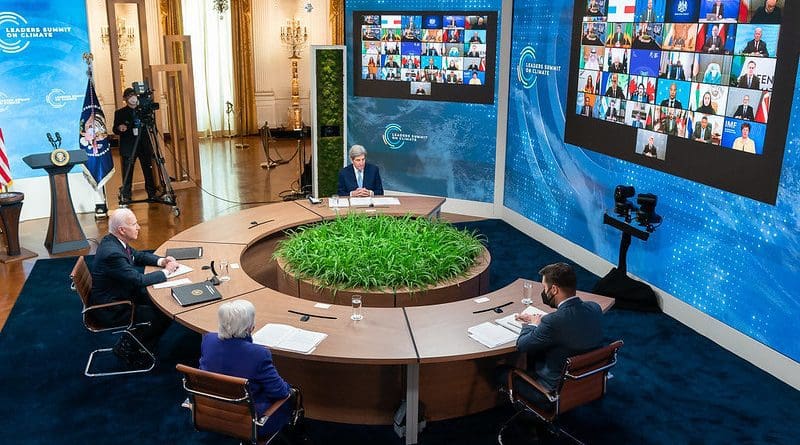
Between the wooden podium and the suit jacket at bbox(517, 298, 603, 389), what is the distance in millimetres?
6092

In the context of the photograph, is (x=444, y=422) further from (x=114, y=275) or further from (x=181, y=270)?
(x=114, y=275)

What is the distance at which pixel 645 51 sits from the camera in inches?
264

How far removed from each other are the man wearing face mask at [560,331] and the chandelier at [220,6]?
489 inches

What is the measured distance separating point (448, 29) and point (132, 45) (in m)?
7.48

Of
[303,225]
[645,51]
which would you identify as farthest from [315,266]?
[645,51]

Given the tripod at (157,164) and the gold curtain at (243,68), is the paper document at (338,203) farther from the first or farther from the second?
the gold curtain at (243,68)

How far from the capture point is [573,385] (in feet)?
13.5

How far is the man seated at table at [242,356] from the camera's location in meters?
3.73

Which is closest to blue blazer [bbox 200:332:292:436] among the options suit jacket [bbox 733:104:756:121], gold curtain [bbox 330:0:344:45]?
suit jacket [bbox 733:104:756:121]

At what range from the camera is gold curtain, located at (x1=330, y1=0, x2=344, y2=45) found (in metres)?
15.8

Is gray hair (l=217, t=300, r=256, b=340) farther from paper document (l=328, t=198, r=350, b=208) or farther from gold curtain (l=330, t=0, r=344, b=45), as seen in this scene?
gold curtain (l=330, t=0, r=344, b=45)

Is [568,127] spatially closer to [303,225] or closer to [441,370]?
[303,225]

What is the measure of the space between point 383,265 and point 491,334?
1.32 metres

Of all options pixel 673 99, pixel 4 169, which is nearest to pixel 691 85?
pixel 673 99
